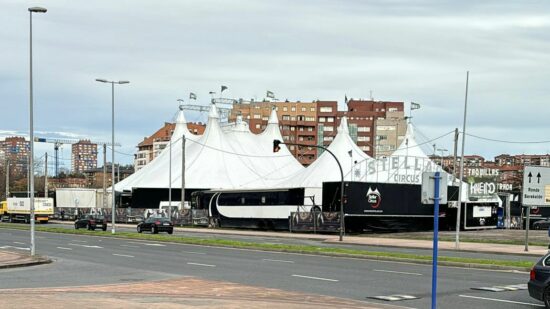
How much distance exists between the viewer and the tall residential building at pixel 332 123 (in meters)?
152

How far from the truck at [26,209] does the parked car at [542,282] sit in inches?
2668

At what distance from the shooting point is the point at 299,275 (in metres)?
19.2

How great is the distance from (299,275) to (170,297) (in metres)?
6.23

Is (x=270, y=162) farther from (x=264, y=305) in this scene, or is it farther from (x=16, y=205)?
(x=264, y=305)

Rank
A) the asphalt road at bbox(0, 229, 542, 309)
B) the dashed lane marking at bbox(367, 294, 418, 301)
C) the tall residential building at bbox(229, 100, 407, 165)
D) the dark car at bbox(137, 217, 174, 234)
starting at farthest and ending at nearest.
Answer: the tall residential building at bbox(229, 100, 407, 165), the dark car at bbox(137, 217, 174, 234), the asphalt road at bbox(0, 229, 542, 309), the dashed lane marking at bbox(367, 294, 418, 301)

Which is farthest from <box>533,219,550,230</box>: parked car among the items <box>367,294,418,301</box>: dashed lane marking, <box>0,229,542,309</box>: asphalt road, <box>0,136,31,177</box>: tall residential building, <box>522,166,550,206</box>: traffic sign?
<box>0,136,31,177</box>: tall residential building

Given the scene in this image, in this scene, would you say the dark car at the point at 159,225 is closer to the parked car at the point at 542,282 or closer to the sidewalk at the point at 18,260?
the sidewalk at the point at 18,260

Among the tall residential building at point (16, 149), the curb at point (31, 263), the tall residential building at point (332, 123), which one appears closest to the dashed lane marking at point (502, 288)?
the curb at point (31, 263)

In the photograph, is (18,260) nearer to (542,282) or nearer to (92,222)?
(542,282)

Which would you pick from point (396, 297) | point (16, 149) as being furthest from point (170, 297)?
point (16, 149)

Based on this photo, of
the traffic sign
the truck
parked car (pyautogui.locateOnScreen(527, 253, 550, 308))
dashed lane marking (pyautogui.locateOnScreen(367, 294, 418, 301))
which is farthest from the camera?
the truck

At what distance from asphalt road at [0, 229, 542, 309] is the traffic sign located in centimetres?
1004

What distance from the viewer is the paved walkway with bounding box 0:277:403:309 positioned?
12281 millimetres

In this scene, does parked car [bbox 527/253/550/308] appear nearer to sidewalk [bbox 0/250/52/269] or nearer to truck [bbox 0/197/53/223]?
sidewalk [bbox 0/250/52/269]
